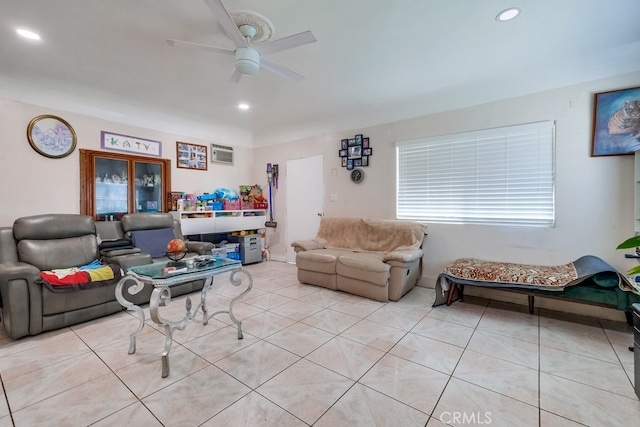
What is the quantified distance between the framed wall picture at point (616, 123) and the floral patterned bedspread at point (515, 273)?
1219 mm

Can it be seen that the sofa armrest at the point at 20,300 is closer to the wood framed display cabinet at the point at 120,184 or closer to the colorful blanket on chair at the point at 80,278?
the colorful blanket on chair at the point at 80,278

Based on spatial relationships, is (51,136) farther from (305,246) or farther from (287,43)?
(305,246)

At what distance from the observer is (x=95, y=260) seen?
10.6 ft

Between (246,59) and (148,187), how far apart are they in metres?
3.12

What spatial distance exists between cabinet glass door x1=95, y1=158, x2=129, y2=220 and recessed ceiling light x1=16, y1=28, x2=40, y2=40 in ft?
5.69

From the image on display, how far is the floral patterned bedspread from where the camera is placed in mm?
2561

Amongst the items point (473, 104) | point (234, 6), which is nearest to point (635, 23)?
point (473, 104)

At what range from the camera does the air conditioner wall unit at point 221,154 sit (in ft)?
17.1

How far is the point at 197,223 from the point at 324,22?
3610 millimetres

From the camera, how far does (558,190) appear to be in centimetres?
298

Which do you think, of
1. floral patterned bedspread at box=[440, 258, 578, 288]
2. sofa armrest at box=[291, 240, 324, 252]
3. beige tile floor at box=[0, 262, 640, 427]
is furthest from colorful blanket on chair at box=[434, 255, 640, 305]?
sofa armrest at box=[291, 240, 324, 252]

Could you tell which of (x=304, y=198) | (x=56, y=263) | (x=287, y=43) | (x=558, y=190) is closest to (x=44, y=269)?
(x=56, y=263)

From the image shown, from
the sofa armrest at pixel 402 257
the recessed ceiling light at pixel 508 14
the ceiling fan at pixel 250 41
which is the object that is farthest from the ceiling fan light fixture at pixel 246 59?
the sofa armrest at pixel 402 257

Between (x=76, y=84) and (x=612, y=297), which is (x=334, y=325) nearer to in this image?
(x=612, y=297)
